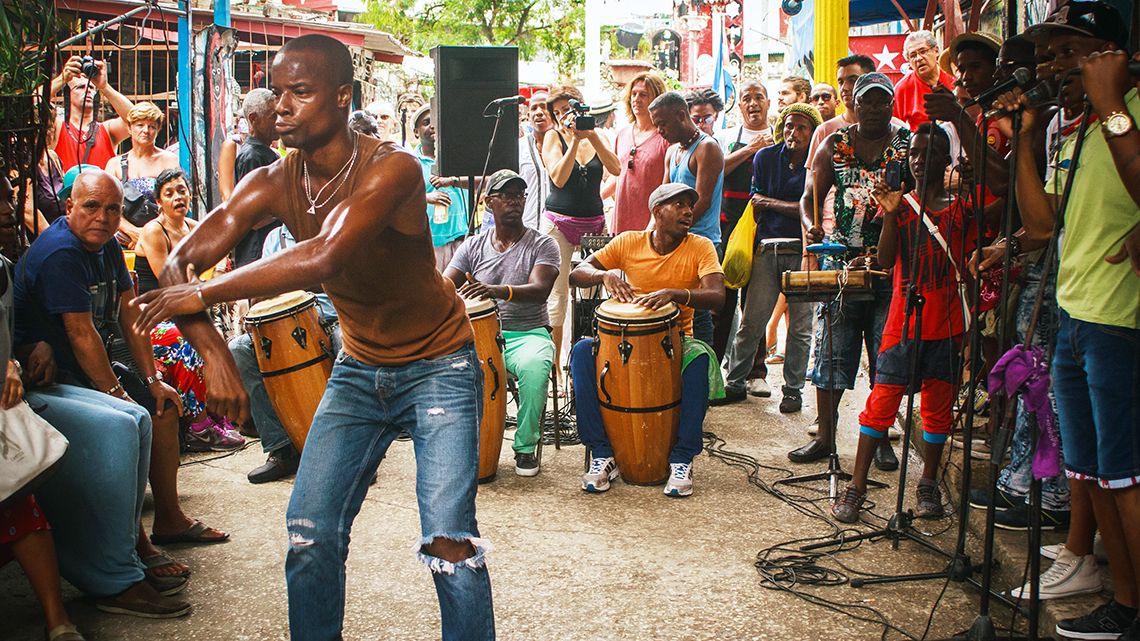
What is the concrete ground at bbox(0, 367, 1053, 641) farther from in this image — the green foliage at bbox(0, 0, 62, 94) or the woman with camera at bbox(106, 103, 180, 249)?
the woman with camera at bbox(106, 103, 180, 249)

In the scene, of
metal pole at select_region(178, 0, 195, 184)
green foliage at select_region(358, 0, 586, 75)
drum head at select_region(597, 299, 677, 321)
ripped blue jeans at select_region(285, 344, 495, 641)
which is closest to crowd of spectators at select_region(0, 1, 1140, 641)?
drum head at select_region(597, 299, 677, 321)

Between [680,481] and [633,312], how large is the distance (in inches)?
37.6

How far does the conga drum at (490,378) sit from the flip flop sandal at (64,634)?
2250 mm

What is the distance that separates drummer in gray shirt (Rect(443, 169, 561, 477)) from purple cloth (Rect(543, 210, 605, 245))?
1.28 metres

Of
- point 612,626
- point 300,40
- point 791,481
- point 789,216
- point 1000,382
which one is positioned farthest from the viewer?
point 789,216

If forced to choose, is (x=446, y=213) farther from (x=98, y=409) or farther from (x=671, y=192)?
(x=98, y=409)

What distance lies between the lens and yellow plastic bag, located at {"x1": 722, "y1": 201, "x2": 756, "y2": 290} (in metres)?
6.01

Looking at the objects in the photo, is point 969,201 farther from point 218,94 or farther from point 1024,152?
point 218,94

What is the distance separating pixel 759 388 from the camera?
280 inches

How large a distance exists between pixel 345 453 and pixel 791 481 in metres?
3.08

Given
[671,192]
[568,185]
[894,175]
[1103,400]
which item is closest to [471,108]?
[568,185]

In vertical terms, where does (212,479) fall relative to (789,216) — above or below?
below

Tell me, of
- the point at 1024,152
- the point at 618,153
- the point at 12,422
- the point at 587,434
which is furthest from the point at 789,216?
the point at 12,422

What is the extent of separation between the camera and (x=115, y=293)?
13.7 ft
